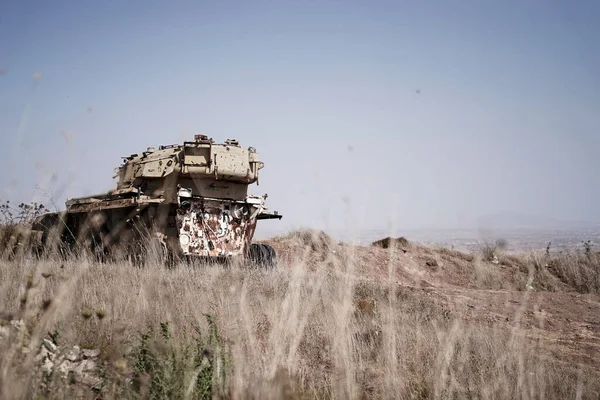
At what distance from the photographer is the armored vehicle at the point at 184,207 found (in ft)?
31.6

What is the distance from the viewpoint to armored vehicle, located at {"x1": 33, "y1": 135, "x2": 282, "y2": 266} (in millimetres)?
9625

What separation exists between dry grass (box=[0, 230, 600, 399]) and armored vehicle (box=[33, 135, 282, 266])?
3153 mm

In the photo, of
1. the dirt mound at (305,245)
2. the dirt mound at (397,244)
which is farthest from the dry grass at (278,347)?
the dirt mound at (397,244)

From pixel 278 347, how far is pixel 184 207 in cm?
604

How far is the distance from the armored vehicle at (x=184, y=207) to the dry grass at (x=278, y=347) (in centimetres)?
315

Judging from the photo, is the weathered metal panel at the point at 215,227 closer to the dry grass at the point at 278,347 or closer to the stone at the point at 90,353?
the dry grass at the point at 278,347

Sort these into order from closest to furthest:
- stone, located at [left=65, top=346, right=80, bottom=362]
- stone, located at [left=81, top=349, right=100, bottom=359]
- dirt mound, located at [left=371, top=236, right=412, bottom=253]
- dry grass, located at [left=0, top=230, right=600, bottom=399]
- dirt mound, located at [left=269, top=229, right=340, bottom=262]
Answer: dry grass, located at [left=0, top=230, right=600, bottom=399]
stone, located at [left=65, top=346, right=80, bottom=362]
stone, located at [left=81, top=349, right=100, bottom=359]
dirt mound, located at [left=269, top=229, right=340, bottom=262]
dirt mound, located at [left=371, top=236, right=412, bottom=253]

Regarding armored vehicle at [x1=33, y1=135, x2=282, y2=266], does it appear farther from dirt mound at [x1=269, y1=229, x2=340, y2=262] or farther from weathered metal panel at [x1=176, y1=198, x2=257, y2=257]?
dirt mound at [x1=269, y1=229, x2=340, y2=262]

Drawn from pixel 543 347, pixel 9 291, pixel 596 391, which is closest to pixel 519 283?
pixel 543 347

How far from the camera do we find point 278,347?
3916 mm

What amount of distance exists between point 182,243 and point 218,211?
926 millimetres

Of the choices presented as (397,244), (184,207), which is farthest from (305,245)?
(184,207)

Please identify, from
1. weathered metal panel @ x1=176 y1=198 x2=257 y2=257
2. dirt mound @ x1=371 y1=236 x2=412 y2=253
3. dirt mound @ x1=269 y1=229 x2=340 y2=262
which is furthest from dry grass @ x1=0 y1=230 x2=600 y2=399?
dirt mound @ x1=371 y1=236 x2=412 y2=253

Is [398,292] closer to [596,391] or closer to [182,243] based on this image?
[182,243]
